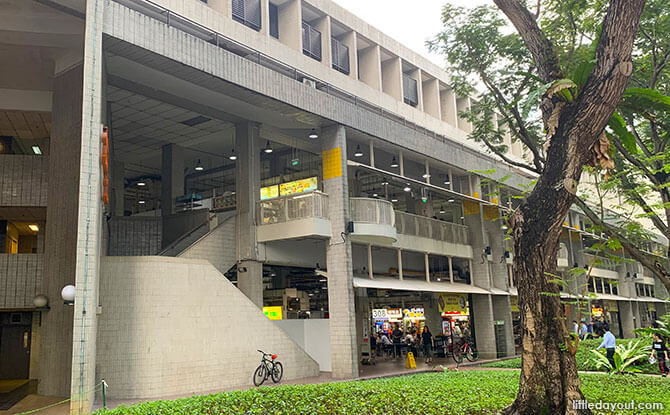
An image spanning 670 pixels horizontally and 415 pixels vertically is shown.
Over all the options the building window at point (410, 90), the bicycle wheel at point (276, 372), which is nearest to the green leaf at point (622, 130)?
the bicycle wheel at point (276, 372)

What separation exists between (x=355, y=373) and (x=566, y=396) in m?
10.1

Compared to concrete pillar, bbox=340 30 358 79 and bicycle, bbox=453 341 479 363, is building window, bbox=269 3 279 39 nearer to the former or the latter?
concrete pillar, bbox=340 30 358 79

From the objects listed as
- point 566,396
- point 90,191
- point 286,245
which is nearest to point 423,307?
point 286,245

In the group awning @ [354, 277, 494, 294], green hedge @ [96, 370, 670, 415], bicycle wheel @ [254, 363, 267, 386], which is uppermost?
awning @ [354, 277, 494, 294]

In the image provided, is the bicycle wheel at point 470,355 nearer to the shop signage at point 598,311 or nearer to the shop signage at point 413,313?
the shop signage at point 413,313

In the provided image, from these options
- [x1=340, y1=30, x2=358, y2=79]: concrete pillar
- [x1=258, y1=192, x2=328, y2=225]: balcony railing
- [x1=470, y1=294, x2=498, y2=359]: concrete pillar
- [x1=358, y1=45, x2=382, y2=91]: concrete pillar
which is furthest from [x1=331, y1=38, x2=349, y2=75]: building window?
[x1=470, y1=294, x2=498, y2=359]: concrete pillar

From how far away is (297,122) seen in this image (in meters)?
17.6

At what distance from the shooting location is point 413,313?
29297 millimetres

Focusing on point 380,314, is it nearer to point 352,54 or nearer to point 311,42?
point 352,54

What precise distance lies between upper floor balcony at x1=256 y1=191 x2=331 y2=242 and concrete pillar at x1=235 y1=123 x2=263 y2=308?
35 centimetres

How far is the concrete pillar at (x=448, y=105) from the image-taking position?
92.8 feet

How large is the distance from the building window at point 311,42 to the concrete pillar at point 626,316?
31.2 m

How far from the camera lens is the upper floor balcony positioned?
54.2ft

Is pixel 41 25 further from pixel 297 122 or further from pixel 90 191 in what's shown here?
pixel 297 122
